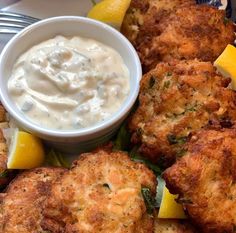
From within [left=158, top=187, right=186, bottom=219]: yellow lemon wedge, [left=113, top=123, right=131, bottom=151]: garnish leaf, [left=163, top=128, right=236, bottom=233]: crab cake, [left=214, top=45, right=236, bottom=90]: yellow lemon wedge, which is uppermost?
[left=214, top=45, right=236, bottom=90]: yellow lemon wedge

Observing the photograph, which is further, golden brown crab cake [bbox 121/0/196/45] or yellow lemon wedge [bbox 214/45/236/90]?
golden brown crab cake [bbox 121/0/196/45]

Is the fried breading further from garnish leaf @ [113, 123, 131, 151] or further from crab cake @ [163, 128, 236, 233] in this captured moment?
crab cake @ [163, 128, 236, 233]

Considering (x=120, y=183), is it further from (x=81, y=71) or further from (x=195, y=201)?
(x=81, y=71)

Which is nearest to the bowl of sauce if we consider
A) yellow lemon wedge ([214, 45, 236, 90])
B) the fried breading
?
the fried breading

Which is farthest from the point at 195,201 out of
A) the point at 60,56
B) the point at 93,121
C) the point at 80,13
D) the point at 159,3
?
the point at 80,13

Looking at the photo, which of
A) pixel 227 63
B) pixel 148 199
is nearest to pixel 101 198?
pixel 148 199

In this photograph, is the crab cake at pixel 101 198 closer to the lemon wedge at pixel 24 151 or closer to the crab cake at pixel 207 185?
the crab cake at pixel 207 185
